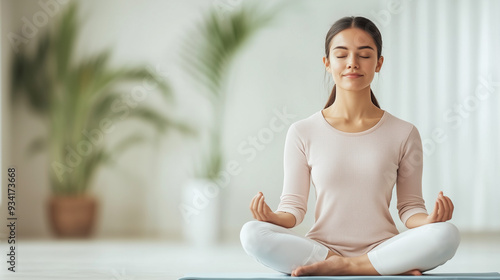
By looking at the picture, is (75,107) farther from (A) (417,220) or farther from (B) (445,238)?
(B) (445,238)

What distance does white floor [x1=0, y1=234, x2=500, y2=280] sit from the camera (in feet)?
9.90

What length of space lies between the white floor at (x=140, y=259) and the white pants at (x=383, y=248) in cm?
101

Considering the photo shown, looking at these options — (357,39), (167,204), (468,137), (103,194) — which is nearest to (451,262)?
(468,137)

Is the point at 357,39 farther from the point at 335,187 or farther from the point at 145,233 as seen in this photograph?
the point at 145,233

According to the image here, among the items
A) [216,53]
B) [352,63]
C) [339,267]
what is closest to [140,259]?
[216,53]

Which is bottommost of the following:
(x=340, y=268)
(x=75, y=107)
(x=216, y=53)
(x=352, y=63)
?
(x=340, y=268)

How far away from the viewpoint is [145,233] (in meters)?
4.84

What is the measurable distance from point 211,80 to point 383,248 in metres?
2.88

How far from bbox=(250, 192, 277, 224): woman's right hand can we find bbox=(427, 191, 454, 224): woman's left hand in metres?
0.48

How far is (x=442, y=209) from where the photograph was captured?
6.15 feet

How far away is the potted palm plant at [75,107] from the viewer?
15.3 ft

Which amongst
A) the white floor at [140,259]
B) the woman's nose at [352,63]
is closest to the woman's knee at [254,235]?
the woman's nose at [352,63]

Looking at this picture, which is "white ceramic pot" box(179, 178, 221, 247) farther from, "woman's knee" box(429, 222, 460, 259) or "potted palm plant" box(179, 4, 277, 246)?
"woman's knee" box(429, 222, 460, 259)

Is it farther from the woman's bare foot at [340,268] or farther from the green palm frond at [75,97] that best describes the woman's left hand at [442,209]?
the green palm frond at [75,97]
